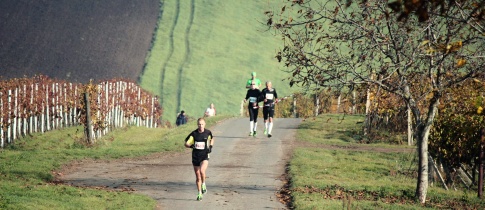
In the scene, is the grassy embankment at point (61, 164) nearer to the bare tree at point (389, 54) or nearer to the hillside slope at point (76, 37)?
the bare tree at point (389, 54)

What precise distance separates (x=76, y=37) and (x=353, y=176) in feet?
155

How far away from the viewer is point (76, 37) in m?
66.7

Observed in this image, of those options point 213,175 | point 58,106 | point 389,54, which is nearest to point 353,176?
point 213,175

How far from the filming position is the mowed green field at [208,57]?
187ft

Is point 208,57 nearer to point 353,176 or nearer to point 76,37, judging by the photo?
point 76,37

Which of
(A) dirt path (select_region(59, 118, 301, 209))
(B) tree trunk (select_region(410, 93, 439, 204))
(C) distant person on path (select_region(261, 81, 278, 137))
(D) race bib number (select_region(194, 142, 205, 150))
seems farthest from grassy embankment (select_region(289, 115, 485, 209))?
(D) race bib number (select_region(194, 142, 205, 150))

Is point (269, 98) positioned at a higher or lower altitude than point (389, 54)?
lower

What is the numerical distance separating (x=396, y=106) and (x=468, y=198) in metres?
14.7

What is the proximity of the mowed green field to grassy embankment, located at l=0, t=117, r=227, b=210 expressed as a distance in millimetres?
17039

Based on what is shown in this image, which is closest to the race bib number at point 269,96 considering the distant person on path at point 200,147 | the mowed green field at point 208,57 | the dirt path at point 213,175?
the dirt path at point 213,175

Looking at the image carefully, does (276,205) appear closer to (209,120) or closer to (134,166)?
(134,166)

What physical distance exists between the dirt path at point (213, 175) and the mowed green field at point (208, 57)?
22.9m

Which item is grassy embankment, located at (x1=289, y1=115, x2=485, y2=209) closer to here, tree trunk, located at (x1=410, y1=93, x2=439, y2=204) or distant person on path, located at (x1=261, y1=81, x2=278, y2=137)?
tree trunk, located at (x1=410, y1=93, x2=439, y2=204)

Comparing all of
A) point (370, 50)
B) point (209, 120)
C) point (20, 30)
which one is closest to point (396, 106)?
point (209, 120)
